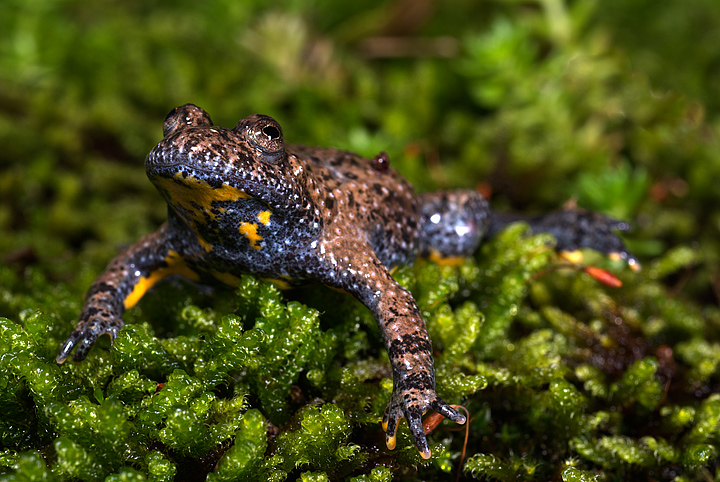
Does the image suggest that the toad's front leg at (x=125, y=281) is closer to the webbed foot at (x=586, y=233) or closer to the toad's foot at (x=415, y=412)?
the toad's foot at (x=415, y=412)

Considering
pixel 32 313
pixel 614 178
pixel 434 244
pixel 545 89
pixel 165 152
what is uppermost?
pixel 545 89

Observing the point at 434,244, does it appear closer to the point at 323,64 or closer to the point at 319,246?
the point at 319,246

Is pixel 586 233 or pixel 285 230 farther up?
pixel 586 233

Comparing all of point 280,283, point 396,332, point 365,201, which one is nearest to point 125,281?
point 280,283

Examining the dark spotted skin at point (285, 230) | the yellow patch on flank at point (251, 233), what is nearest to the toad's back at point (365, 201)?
the dark spotted skin at point (285, 230)

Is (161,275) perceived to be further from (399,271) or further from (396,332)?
(396,332)

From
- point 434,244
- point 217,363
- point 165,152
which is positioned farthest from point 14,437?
point 434,244

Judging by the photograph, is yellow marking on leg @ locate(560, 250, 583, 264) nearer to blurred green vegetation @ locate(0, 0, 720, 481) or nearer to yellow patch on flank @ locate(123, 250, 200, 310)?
blurred green vegetation @ locate(0, 0, 720, 481)
